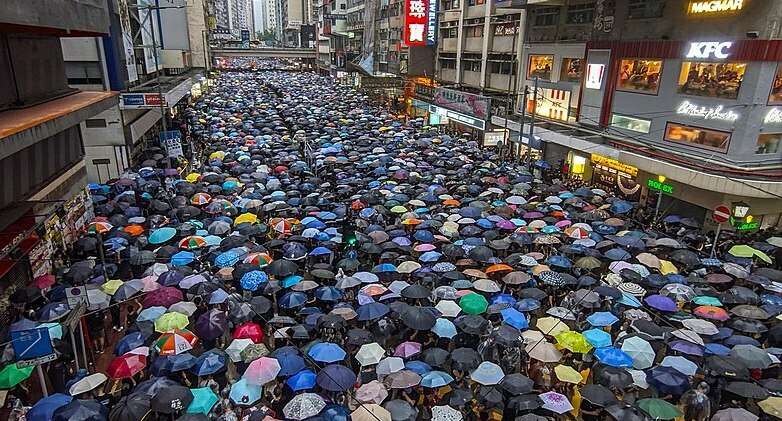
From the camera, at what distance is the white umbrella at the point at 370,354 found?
29.0 ft

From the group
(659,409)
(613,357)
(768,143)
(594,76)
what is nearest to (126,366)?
(613,357)

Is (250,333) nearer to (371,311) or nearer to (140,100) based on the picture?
(371,311)

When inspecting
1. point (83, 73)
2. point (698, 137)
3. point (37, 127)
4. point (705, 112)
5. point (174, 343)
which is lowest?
point (174, 343)

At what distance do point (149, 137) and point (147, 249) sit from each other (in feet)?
70.6

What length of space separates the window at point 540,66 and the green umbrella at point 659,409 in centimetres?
2151

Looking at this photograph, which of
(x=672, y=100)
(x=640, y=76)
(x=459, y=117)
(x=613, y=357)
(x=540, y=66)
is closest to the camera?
(x=613, y=357)

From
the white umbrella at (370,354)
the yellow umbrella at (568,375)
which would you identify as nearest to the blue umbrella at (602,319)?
the yellow umbrella at (568,375)

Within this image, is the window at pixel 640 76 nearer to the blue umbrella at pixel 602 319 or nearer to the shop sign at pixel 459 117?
the shop sign at pixel 459 117

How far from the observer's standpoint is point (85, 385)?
7.88 m

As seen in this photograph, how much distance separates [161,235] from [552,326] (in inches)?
400

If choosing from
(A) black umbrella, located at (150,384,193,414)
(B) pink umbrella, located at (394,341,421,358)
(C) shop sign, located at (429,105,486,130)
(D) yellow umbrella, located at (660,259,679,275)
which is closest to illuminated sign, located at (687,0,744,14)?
(D) yellow umbrella, located at (660,259,679,275)

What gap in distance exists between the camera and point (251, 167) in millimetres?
22125

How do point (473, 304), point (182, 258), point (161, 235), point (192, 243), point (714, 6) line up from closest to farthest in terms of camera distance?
1. point (473, 304)
2. point (182, 258)
3. point (192, 243)
4. point (161, 235)
5. point (714, 6)

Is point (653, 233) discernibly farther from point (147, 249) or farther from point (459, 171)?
point (147, 249)
